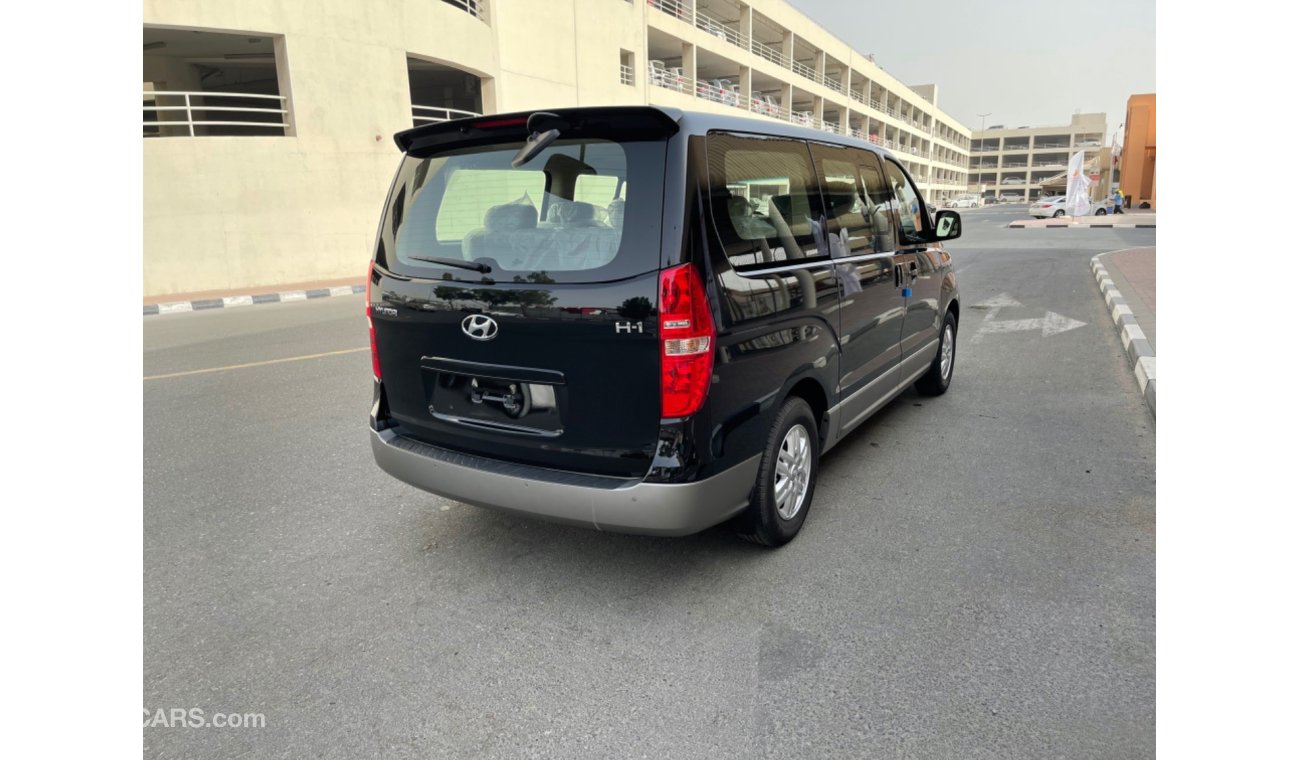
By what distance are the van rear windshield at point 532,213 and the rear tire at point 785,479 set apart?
3.33 ft

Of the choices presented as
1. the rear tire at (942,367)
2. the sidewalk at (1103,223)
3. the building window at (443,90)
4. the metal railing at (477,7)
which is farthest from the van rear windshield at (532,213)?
the sidewalk at (1103,223)

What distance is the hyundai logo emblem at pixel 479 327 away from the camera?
2922 millimetres

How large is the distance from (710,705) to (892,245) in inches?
121

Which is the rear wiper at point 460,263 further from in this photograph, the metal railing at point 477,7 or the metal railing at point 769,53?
the metal railing at point 769,53

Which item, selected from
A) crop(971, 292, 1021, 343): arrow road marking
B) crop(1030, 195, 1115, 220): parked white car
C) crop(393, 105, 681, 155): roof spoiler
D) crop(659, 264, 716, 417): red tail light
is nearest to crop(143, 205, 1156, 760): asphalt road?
crop(659, 264, 716, 417): red tail light

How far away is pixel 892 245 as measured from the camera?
4523 mm

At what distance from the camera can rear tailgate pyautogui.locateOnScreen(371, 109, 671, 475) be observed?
108 inches

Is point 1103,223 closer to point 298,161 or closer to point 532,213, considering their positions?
point 298,161

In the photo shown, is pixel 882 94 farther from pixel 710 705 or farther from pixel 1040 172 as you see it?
pixel 1040 172

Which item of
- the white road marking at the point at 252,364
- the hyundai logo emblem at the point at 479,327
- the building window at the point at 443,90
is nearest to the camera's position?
the hyundai logo emblem at the point at 479,327

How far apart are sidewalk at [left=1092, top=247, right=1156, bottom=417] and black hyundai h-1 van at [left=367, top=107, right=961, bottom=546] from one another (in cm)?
349

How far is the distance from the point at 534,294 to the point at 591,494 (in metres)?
0.77

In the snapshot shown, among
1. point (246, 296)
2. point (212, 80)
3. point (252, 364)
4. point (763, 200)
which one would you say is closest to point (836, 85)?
point (212, 80)

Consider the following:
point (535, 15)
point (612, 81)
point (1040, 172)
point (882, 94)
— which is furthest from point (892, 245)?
point (1040, 172)
